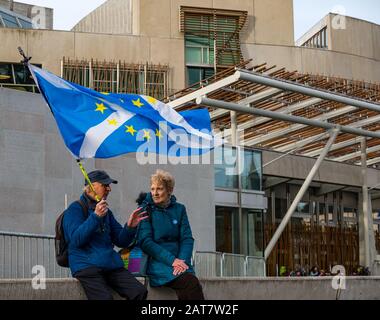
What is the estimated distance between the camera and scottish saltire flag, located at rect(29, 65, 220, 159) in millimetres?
8773

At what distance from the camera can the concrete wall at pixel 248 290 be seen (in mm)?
7410

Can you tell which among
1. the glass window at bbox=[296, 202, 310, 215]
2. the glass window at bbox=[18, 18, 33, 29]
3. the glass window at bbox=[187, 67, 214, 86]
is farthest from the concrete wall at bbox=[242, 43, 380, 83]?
the glass window at bbox=[18, 18, 33, 29]

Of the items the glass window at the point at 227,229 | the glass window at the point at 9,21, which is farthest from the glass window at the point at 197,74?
the glass window at the point at 227,229

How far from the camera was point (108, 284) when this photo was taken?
757 centimetres

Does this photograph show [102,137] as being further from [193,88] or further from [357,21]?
[357,21]

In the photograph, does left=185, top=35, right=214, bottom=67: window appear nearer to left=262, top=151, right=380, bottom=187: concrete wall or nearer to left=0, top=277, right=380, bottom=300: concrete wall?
left=262, top=151, right=380, bottom=187: concrete wall

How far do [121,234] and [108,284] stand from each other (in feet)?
1.61

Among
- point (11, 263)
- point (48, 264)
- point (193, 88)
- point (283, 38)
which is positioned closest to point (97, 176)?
point (11, 263)

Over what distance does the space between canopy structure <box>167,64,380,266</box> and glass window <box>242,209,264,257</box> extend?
0.34 meters

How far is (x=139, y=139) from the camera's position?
9.32m

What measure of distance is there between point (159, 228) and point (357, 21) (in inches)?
1654

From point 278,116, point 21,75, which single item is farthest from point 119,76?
point 278,116

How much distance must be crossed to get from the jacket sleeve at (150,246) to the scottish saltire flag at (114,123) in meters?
1.21
